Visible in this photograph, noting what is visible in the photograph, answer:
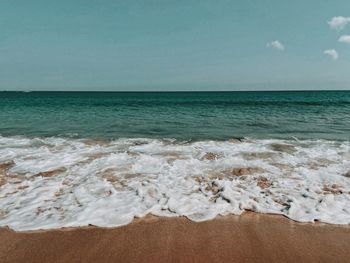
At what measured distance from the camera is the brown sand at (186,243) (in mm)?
3650

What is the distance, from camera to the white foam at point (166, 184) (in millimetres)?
4902

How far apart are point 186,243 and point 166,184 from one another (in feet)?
7.96

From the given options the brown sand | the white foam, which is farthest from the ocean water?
the brown sand

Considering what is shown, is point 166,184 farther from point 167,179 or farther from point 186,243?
point 186,243

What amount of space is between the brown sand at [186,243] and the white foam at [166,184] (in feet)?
0.96

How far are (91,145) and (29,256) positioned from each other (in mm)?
7454

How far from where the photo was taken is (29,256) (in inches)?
145

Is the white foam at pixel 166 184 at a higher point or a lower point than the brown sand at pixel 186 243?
higher

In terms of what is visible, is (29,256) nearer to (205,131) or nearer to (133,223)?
(133,223)

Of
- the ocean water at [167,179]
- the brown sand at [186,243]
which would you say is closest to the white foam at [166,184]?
the ocean water at [167,179]

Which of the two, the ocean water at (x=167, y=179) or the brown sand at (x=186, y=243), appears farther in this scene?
the ocean water at (x=167, y=179)

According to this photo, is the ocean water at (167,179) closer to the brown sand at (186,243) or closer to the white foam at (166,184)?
the white foam at (166,184)

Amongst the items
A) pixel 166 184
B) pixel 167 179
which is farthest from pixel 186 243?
pixel 167 179

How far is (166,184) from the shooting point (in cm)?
632
